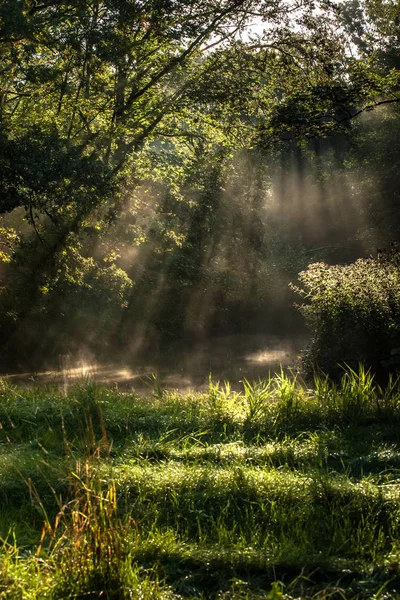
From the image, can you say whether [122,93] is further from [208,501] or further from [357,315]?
[208,501]

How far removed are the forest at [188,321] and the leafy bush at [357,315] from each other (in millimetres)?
52

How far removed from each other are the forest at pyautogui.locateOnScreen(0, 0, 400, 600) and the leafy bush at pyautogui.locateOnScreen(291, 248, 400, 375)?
0.05 m

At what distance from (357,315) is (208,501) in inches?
332

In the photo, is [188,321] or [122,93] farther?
[188,321]

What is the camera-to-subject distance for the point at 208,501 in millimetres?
4809

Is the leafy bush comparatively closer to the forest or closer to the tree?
the forest

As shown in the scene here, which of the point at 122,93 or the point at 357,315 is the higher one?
the point at 122,93

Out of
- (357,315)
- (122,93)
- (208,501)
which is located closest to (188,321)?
(122,93)

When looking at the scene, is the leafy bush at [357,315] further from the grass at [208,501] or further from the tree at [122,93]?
the grass at [208,501]

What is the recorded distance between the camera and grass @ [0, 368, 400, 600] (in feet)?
11.1

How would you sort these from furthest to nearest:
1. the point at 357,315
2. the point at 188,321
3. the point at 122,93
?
the point at 188,321 → the point at 122,93 → the point at 357,315

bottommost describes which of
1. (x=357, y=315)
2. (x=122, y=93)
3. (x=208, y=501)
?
(x=208, y=501)

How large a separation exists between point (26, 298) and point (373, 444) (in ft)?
40.1

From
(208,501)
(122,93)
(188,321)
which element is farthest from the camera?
(188,321)
